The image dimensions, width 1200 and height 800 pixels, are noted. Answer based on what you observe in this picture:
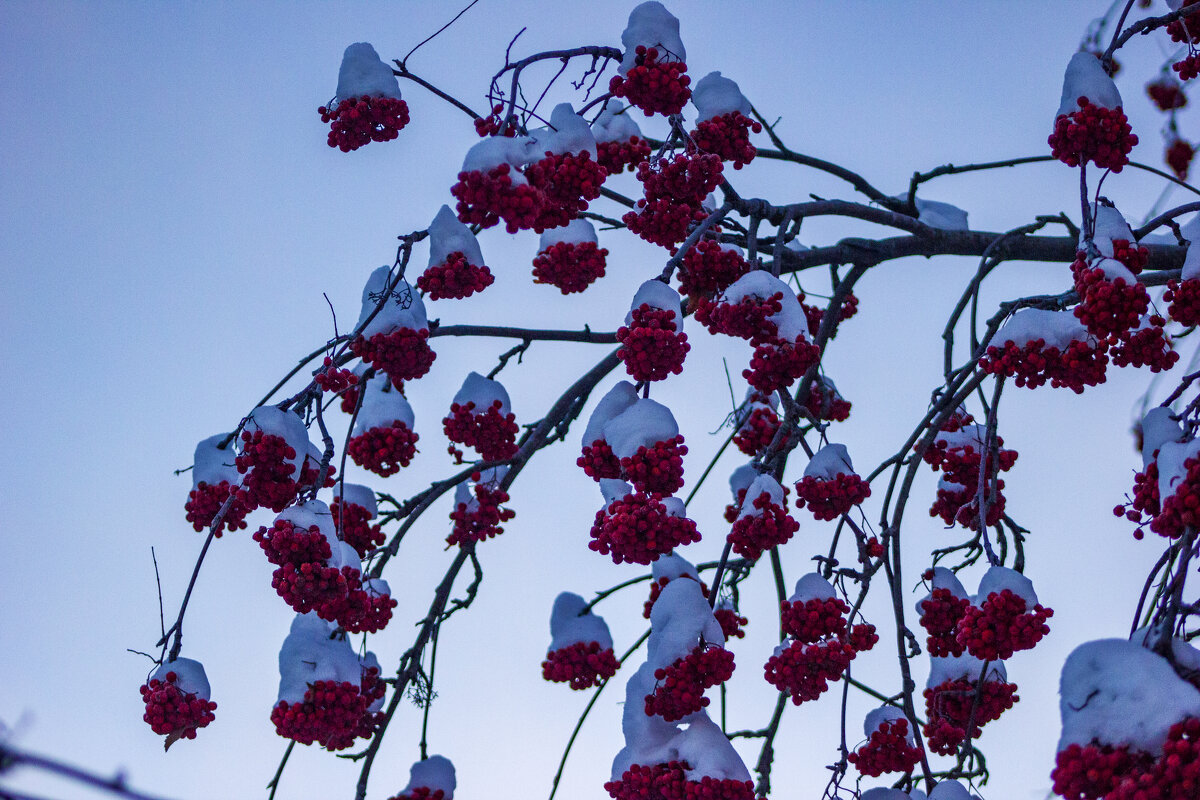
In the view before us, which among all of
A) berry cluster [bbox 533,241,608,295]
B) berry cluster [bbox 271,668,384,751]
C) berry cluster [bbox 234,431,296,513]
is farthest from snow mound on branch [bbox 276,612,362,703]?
berry cluster [bbox 533,241,608,295]

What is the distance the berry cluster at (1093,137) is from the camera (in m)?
3.15

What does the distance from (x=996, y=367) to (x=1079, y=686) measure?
1.17m

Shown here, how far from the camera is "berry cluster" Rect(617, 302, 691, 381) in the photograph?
2836 mm

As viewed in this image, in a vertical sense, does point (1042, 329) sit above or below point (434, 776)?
above

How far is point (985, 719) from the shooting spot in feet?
12.2

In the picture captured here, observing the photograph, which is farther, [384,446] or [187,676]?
[384,446]

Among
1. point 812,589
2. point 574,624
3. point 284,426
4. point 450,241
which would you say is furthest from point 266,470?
point 574,624

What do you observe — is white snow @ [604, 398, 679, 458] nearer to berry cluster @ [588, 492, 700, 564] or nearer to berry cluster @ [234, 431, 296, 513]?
berry cluster @ [588, 492, 700, 564]

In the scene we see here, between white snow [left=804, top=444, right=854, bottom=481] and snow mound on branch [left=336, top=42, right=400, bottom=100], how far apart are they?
178 centimetres

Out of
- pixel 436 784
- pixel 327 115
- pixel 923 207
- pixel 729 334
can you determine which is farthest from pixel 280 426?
pixel 923 207

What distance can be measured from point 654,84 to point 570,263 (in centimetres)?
72

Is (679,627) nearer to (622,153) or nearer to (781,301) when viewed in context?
(781,301)

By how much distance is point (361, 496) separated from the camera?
4.06 m

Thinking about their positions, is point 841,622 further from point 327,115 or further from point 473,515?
point 327,115
